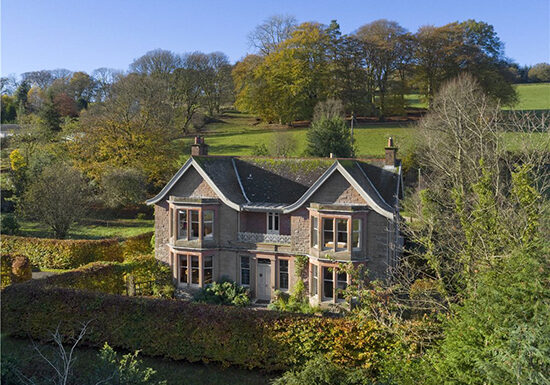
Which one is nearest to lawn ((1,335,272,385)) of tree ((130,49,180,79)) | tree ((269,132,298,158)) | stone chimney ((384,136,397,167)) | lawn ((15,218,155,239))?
stone chimney ((384,136,397,167))

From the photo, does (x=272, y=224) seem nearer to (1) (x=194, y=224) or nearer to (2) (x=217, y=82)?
(1) (x=194, y=224)

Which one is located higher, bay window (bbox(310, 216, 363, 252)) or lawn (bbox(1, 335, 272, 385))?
bay window (bbox(310, 216, 363, 252))

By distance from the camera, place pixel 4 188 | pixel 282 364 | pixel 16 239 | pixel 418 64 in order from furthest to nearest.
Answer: pixel 418 64
pixel 4 188
pixel 16 239
pixel 282 364

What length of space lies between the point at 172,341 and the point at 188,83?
6067cm

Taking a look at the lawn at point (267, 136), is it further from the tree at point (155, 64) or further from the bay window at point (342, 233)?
the bay window at point (342, 233)

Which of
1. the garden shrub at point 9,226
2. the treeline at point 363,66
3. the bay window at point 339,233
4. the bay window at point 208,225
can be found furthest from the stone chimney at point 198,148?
the treeline at point 363,66

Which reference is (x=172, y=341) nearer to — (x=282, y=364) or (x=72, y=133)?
(x=282, y=364)

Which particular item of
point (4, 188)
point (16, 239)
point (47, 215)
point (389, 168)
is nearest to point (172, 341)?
point (389, 168)

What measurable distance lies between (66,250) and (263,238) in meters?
13.1

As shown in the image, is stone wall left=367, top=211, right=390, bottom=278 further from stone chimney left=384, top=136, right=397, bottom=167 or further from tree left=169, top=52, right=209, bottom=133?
tree left=169, top=52, right=209, bottom=133

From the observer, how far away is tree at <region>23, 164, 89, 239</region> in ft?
110

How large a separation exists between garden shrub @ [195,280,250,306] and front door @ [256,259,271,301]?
0.76 m

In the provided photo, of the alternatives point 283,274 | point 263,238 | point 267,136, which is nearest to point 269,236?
point 263,238

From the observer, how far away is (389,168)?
2455 cm
